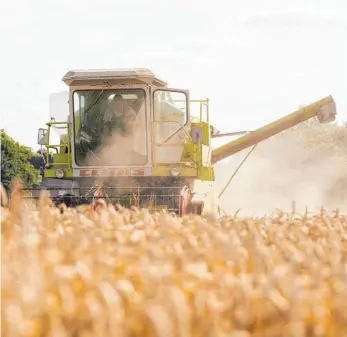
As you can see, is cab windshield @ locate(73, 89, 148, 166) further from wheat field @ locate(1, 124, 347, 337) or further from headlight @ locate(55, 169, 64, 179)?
wheat field @ locate(1, 124, 347, 337)

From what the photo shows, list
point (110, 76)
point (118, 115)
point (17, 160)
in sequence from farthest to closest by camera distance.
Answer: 1. point (17, 160)
2. point (118, 115)
3. point (110, 76)

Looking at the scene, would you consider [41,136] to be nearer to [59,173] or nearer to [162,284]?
[59,173]

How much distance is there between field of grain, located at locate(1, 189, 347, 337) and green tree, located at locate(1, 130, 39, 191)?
45.1 m

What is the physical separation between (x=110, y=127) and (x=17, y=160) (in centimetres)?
3695

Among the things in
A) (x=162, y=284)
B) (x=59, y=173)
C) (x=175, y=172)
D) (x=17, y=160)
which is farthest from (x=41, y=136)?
(x=17, y=160)

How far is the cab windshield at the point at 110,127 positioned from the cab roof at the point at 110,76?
9.5 inches

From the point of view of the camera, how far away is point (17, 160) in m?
50.6

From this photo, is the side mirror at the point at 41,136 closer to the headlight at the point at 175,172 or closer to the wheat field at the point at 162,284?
the headlight at the point at 175,172

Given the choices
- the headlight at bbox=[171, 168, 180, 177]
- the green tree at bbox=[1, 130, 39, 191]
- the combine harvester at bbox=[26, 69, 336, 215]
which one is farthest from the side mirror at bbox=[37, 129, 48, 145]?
the green tree at bbox=[1, 130, 39, 191]

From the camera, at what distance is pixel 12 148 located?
168 feet

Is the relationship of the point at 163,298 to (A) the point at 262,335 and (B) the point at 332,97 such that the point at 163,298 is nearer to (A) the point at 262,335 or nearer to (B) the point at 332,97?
(A) the point at 262,335

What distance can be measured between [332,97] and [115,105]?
672 cm

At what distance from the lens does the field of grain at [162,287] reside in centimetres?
235

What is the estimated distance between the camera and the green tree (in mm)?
48531
